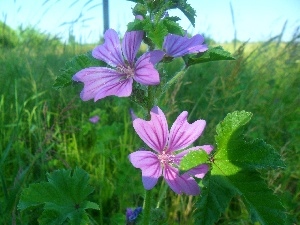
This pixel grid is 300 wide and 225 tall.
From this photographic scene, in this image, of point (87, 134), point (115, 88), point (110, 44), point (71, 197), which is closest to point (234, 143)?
point (115, 88)

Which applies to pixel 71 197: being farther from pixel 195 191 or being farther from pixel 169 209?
pixel 169 209

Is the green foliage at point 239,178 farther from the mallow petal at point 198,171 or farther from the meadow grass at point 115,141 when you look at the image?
the meadow grass at point 115,141

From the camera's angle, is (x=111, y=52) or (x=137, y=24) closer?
(x=137, y=24)

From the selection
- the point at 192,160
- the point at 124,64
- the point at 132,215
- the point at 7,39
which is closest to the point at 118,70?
the point at 124,64

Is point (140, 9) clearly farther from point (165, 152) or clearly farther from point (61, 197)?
point (61, 197)

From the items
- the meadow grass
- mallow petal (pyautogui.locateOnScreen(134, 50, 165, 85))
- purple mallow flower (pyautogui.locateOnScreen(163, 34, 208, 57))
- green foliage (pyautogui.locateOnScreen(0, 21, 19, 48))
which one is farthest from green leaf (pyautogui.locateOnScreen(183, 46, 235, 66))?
green foliage (pyautogui.locateOnScreen(0, 21, 19, 48))
